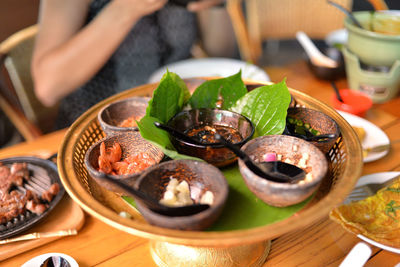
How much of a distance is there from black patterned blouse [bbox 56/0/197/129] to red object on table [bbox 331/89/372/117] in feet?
2.75

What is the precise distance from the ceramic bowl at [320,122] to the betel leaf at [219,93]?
15 cm

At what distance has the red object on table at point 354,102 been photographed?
3.78 feet

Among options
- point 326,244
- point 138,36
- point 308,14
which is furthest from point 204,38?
point 326,244

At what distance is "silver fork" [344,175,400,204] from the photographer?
0.84 metres

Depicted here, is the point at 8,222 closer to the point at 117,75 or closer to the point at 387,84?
the point at 117,75

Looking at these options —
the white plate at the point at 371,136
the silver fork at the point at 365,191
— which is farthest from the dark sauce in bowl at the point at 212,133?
the white plate at the point at 371,136

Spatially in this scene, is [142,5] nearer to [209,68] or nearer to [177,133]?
[209,68]

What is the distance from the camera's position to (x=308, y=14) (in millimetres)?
2016

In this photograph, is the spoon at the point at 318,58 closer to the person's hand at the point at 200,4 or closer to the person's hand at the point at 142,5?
the person's hand at the point at 200,4

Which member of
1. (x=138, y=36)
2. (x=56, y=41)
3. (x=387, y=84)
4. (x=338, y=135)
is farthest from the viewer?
(x=138, y=36)

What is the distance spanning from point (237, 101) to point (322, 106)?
0.23 meters

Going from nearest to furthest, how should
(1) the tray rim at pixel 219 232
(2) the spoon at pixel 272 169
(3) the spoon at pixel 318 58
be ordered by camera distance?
(1) the tray rim at pixel 219 232 → (2) the spoon at pixel 272 169 → (3) the spoon at pixel 318 58

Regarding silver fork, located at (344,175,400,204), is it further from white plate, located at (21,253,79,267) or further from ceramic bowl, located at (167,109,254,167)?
white plate, located at (21,253,79,267)

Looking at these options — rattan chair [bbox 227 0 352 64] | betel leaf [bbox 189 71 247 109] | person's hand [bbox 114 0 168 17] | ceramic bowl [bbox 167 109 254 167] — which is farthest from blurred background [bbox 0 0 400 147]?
ceramic bowl [bbox 167 109 254 167]
